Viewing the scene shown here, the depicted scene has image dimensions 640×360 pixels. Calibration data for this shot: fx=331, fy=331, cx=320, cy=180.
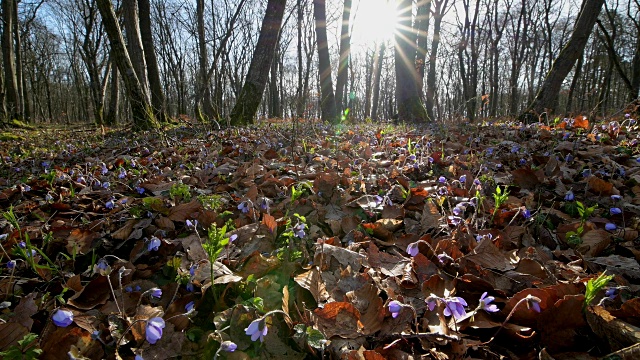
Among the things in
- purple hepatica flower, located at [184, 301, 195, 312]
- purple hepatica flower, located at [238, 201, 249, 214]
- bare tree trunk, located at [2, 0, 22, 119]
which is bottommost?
purple hepatica flower, located at [184, 301, 195, 312]

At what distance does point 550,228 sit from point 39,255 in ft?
8.54

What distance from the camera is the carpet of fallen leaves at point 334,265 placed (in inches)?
40.3

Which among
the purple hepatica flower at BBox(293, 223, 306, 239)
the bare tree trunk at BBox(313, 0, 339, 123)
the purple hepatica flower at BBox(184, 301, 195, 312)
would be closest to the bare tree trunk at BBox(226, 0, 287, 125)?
the bare tree trunk at BBox(313, 0, 339, 123)

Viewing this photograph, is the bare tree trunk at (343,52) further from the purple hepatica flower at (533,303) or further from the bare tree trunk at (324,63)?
the purple hepatica flower at (533,303)

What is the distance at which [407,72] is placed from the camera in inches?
354

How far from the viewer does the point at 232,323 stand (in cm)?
113

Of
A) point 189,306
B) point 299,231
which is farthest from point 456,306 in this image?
point 189,306

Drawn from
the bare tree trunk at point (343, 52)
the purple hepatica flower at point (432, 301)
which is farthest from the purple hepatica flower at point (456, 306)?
the bare tree trunk at point (343, 52)

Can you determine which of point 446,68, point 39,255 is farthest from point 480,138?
point 446,68

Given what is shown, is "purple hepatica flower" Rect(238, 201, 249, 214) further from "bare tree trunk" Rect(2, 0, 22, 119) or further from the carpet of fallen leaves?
"bare tree trunk" Rect(2, 0, 22, 119)

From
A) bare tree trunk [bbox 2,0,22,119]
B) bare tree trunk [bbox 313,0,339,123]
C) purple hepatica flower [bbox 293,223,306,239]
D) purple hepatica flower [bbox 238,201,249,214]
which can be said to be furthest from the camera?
bare tree trunk [bbox 2,0,22,119]

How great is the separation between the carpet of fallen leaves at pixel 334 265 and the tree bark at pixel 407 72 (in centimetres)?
642

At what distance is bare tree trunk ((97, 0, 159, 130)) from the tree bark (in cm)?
623

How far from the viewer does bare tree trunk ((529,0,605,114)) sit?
5.18 metres
